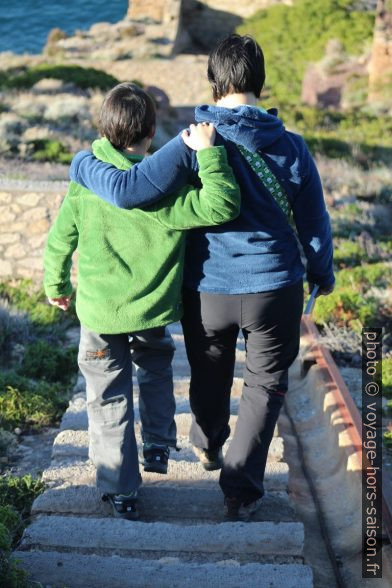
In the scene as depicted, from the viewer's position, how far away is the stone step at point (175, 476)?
4.04 m

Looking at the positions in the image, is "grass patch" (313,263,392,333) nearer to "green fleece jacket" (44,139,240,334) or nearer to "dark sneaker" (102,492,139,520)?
"dark sneaker" (102,492,139,520)

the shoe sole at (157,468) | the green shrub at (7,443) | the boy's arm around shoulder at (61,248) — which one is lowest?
the green shrub at (7,443)

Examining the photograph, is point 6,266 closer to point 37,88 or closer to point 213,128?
point 213,128

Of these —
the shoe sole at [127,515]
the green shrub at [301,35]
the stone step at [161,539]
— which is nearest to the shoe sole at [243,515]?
the stone step at [161,539]

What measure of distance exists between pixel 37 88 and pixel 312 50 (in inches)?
414

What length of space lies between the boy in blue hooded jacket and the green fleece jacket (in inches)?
3.0

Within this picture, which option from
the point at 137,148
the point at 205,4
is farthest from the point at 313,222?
the point at 205,4

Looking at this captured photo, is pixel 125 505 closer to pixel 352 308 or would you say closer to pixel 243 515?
pixel 243 515

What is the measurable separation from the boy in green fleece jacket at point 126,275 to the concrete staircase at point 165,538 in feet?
0.57

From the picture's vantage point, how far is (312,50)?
2742cm

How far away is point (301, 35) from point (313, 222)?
88.2ft

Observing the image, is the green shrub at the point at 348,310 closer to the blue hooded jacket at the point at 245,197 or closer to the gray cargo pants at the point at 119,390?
the gray cargo pants at the point at 119,390

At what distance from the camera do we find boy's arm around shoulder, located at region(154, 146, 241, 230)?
3.12 metres

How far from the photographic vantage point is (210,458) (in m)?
4.04
